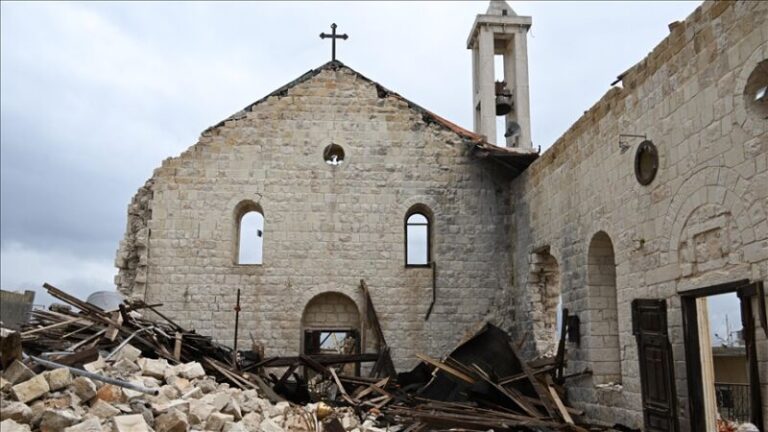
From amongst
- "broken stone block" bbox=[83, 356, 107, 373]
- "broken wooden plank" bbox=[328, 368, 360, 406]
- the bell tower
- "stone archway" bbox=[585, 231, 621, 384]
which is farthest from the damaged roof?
"broken stone block" bbox=[83, 356, 107, 373]

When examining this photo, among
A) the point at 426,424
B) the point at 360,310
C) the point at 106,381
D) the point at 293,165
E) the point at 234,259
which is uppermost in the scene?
the point at 293,165

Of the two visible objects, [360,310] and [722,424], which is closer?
[722,424]

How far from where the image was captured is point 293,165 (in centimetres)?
1474

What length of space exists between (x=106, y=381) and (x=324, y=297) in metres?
7.57

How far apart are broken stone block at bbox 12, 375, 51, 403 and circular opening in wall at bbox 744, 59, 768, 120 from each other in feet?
23.9

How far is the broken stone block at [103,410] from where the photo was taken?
6.25 m

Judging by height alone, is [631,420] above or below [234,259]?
below

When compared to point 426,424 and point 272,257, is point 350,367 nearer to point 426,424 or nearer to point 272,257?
point 272,257

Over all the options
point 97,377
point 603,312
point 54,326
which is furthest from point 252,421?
point 603,312

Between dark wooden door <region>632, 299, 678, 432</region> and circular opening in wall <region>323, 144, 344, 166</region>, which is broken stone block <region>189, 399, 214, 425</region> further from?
circular opening in wall <region>323, 144, 344, 166</region>

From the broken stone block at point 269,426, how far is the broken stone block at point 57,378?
2.14 meters

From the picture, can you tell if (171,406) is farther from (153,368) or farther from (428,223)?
(428,223)

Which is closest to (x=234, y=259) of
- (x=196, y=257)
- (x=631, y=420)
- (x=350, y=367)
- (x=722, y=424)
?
(x=196, y=257)

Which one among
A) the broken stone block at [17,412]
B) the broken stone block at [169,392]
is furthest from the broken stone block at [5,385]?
the broken stone block at [169,392]
